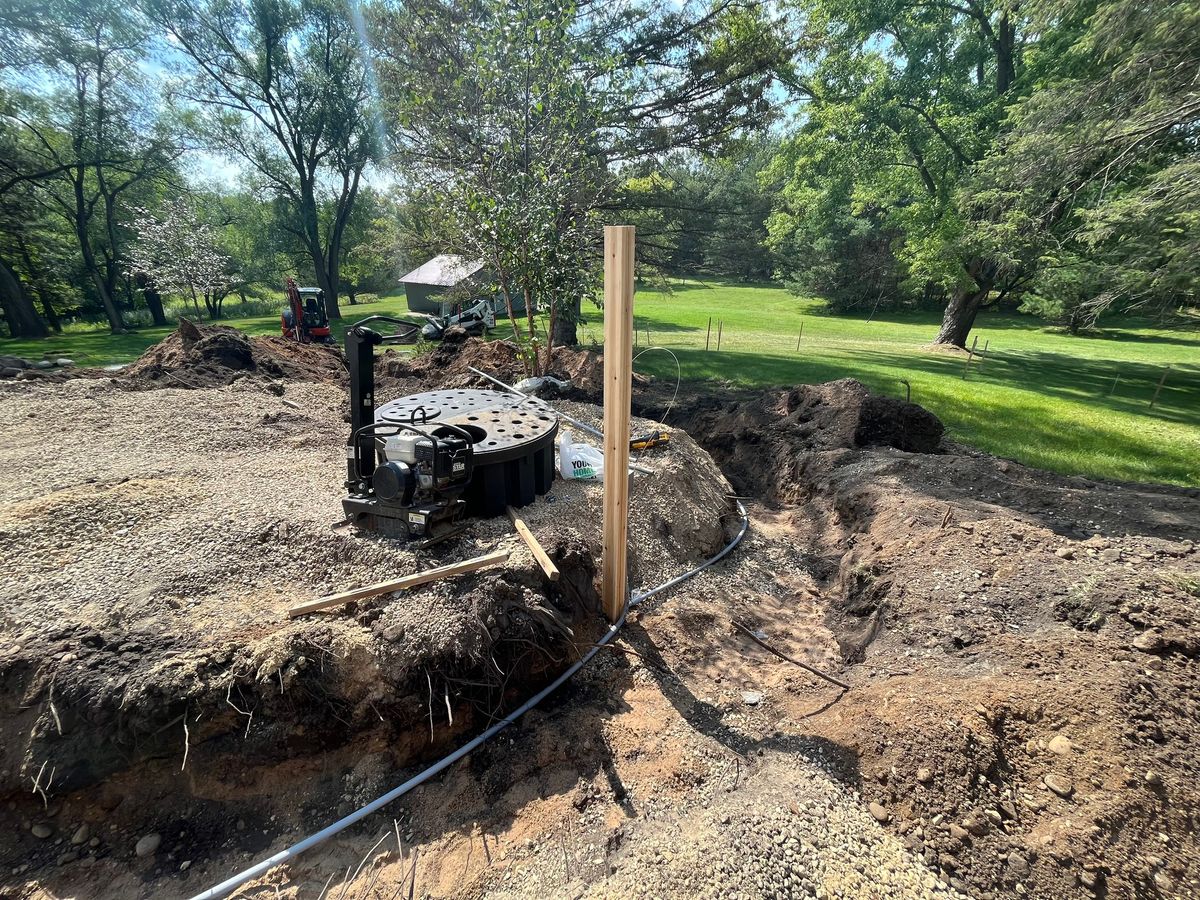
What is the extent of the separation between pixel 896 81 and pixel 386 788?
17.6m

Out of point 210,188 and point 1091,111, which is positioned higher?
point 210,188

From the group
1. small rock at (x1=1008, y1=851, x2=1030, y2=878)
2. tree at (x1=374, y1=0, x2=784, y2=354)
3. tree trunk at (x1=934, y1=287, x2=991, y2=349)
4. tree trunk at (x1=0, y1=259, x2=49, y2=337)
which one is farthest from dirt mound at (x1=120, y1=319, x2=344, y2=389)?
tree trunk at (x1=934, y1=287, x2=991, y2=349)

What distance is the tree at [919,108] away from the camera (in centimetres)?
1288

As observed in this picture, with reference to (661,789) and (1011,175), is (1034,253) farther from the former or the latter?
(661,789)

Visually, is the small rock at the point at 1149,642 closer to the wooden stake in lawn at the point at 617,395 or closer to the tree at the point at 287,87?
the wooden stake in lawn at the point at 617,395

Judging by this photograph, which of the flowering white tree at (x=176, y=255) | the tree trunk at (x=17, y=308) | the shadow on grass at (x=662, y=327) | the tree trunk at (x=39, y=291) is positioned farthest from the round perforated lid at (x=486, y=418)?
the tree trunk at (x=39, y=291)

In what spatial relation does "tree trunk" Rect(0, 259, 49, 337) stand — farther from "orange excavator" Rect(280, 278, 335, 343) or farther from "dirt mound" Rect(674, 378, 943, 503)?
"dirt mound" Rect(674, 378, 943, 503)

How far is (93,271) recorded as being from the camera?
19.5 meters

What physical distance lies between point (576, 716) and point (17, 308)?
24529 millimetres

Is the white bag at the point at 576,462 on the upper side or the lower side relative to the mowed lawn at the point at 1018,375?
upper

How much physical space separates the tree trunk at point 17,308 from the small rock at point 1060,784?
2632cm

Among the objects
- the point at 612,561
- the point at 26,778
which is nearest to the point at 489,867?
the point at 612,561

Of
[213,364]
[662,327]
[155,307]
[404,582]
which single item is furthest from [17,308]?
[404,582]

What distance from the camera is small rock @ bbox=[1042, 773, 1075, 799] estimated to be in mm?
2191
